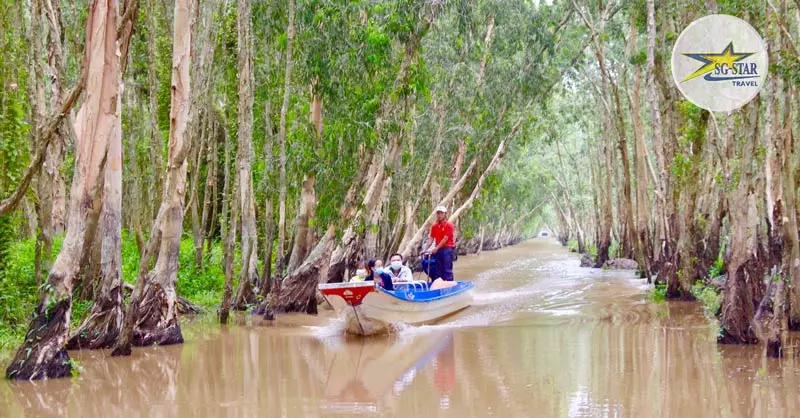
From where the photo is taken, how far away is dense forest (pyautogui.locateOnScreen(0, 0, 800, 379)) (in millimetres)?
10445

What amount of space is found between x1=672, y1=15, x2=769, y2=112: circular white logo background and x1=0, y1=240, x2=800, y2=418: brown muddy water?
3.47 m

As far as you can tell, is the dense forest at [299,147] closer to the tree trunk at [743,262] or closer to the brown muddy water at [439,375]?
the tree trunk at [743,262]

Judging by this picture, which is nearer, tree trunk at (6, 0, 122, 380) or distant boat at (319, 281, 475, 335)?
tree trunk at (6, 0, 122, 380)

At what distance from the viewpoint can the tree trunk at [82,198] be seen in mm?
8812

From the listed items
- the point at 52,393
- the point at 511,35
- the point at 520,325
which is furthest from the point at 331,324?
the point at 511,35

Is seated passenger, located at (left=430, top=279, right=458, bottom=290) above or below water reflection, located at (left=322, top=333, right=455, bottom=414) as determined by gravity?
above

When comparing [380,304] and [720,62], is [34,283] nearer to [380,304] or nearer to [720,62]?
[380,304]

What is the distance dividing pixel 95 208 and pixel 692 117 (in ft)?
37.8

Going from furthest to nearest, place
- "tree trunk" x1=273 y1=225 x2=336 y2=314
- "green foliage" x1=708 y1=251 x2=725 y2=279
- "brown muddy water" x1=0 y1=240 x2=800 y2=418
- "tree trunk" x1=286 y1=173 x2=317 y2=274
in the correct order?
"green foliage" x1=708 y1=251 x2=725 y2=279 < "tree trunk" x1=286 y1=173 x2=317 y2=274 < "tree trunk" x1=273 y1=225 x2=336 y2=314 < "brown muddy water" x1=0 y1=240 x2=800 y2=418

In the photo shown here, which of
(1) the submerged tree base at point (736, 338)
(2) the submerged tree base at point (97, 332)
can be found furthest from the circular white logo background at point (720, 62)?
(2) the submerged tree base at point (97, 332)

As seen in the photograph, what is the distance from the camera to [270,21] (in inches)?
655

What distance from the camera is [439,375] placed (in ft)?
31.5

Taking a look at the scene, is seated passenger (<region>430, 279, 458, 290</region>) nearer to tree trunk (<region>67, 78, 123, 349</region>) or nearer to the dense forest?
the dense forest

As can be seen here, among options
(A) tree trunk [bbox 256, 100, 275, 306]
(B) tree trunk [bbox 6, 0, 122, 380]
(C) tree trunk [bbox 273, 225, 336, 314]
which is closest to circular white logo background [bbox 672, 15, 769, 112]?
(C) tree trunk [bbox 273, 225, 336, 314]
